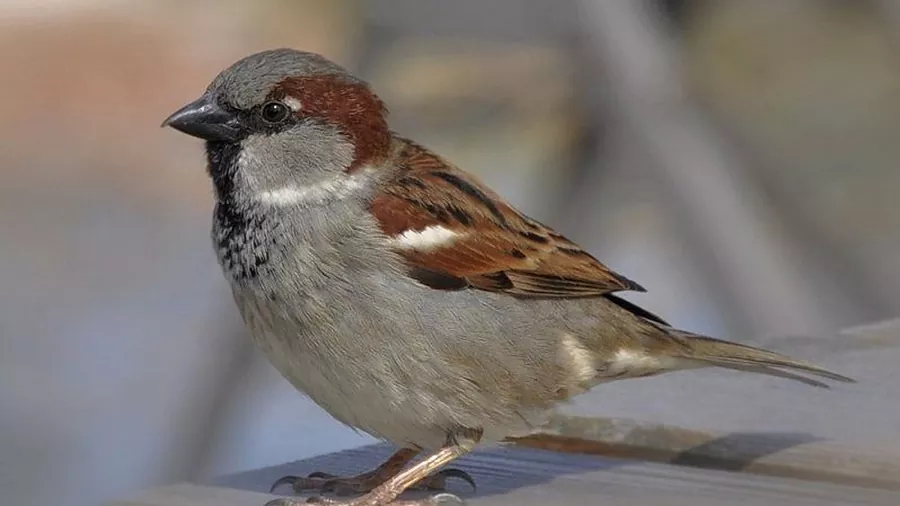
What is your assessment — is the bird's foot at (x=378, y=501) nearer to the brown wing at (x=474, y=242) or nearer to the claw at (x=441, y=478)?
the claw at (x=441, y=478)

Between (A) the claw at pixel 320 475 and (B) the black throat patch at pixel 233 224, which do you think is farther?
(B) the black throat patch at pixel 233 224

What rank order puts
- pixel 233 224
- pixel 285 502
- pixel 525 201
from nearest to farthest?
pixel 285 502, pixel 233 224, pixel 525 201

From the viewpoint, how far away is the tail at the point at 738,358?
2303 mm

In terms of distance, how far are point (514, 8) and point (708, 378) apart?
2354 millimetres

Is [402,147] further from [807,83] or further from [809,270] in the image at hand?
[807,83]

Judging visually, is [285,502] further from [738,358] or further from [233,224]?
[738,358]

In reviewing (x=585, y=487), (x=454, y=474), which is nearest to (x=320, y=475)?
(x=454, y=474)

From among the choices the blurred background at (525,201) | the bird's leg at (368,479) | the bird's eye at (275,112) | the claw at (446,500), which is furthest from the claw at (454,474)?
the blurred background at (525,201)

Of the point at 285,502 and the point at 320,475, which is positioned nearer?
the point at 285,502

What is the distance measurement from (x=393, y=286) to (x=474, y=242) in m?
0.19

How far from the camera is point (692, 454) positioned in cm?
215

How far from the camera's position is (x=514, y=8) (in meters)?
4.73

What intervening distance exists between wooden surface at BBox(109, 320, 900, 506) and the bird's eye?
Result: 1.59ft

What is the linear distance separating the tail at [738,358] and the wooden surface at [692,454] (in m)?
0.05
